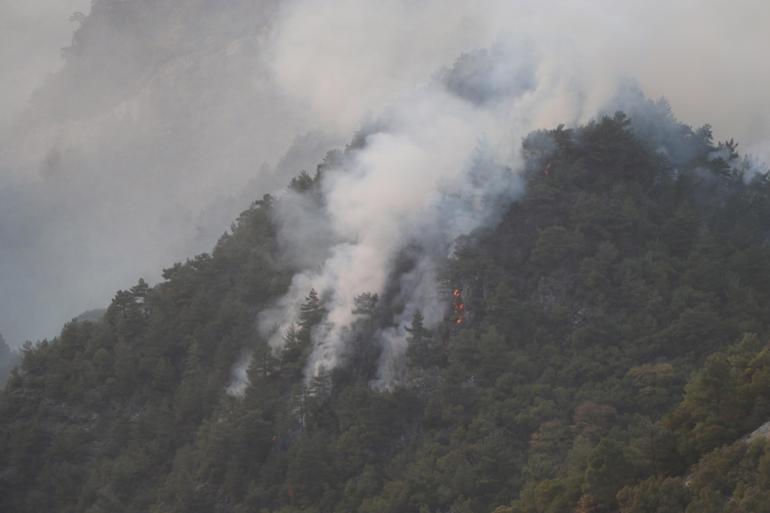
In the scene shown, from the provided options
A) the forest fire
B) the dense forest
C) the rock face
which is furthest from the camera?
the forest fire

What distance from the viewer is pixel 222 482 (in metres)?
72.4

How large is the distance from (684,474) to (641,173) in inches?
1655

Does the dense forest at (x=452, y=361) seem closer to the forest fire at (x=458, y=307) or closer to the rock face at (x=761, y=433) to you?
the forest fire at (x=458, y=307)

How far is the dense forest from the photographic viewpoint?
66500mm

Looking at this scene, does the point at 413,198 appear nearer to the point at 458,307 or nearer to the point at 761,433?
the point at 458,307

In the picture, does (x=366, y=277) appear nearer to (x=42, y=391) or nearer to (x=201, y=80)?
(x=42, y=391)

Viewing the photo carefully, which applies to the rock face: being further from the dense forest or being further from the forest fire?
the forest fire

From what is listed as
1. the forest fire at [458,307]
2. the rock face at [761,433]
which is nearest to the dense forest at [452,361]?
the forest fire at [458,307]

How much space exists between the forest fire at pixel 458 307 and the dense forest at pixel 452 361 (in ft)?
0.27

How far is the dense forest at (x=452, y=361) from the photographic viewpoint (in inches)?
2618

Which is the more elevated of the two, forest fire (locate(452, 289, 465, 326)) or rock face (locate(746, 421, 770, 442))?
forest fire (locate(452, 289, 465, 326))

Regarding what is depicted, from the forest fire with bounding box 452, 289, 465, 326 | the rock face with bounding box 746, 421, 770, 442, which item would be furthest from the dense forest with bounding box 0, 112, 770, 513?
the rock face with bounding box 746, 421, 770, 442

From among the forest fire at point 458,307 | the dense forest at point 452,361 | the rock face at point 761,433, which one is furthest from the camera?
the forest fire at point 458,307

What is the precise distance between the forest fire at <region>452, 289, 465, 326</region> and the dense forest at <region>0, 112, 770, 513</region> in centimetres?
8
